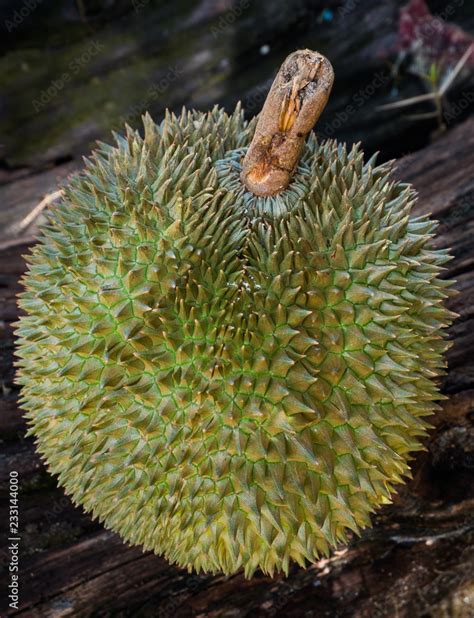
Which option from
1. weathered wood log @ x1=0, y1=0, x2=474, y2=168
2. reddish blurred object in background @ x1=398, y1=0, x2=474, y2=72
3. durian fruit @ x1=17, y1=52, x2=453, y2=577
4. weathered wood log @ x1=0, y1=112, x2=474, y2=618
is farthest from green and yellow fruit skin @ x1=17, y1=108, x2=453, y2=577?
reddish blurred object in background @ x1=398, y1=0, x2=474, y2=72

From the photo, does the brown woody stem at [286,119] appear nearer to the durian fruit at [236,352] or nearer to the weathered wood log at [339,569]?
the durian fruit at [236,352]

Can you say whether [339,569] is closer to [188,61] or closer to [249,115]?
[249,115]

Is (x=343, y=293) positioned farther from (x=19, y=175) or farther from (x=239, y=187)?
(x=19, y=175)

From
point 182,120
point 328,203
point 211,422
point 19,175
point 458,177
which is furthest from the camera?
point 19,175

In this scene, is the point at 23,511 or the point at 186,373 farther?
the point at 23,511

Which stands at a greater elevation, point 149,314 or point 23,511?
point 149,314

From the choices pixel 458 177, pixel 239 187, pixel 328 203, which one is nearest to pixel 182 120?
pixel 239 187

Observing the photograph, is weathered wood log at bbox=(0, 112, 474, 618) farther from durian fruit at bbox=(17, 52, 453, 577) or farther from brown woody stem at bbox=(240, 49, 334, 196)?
brown woody stem at bbox=(240, 49, 334, 196)

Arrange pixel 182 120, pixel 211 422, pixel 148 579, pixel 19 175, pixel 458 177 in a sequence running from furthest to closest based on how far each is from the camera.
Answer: pixel 19 175 → pixel 458 177 → pixel 148 579 → pixel 182 120 → pixel 211 422

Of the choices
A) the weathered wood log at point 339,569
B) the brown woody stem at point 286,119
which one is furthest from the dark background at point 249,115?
the brown woody stem at point 286,119
